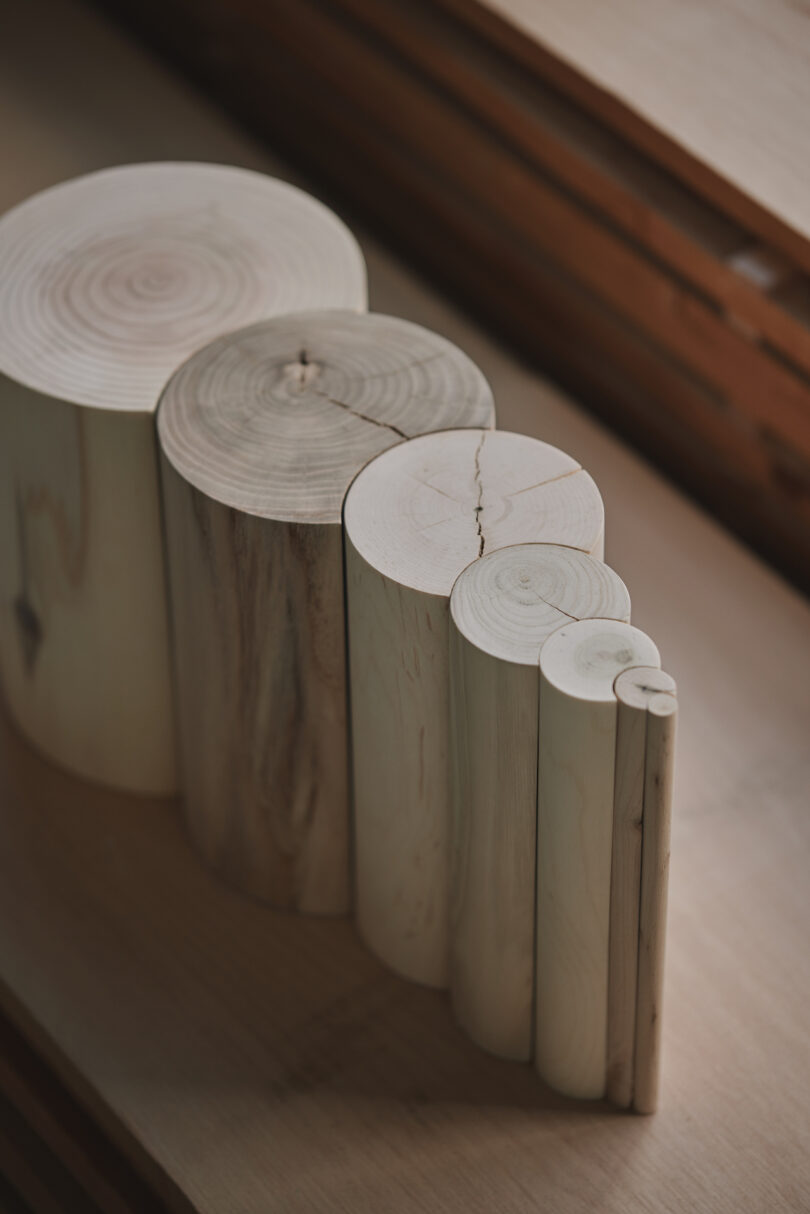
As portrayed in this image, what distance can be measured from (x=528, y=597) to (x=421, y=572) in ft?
0.22

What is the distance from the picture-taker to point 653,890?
0.94m

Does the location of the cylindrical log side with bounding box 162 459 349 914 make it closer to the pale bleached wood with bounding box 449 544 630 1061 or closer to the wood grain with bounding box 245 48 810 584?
the pale bleached wood with bounding box 449 544 630 1061

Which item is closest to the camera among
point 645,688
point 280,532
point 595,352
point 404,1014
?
point 645,688

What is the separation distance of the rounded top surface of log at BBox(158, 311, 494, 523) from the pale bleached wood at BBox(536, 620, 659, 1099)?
0.62 feet

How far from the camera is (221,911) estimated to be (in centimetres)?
121

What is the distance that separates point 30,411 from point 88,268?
0.15 metres

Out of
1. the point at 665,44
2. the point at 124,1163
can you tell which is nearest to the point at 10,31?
the point at 665,44

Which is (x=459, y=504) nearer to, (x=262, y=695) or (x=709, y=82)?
(x=262, y=695)

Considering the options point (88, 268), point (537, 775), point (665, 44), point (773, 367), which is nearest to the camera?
point (537, 775)

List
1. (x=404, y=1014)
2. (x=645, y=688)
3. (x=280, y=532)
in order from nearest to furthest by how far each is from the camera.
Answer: (x=645, y=688) → (x=280, y=532) → (x=404, y=1014)

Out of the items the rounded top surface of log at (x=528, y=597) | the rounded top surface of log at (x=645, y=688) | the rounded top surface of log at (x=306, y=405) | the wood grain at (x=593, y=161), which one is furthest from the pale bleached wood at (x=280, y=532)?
the wood grain at (x=593, y=161)

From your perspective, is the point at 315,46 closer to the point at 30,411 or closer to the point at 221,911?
the point at 30,411

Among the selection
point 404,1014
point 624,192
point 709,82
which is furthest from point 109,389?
point 709,82

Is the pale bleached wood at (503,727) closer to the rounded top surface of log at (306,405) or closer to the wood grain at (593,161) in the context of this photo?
the rounded top surface of log at (306,405)
